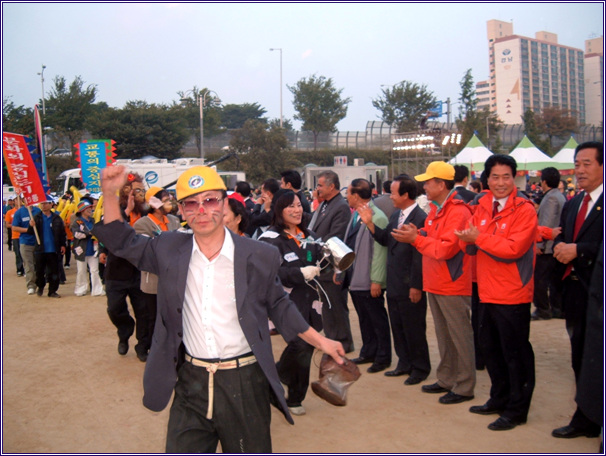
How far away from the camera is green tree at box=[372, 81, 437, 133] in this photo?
59719 millimetres

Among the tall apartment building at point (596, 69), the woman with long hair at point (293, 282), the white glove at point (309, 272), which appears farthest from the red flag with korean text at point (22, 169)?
the tall apartment building at point (596, 69)

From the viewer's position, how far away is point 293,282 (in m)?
5.16

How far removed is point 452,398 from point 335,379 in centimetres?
262

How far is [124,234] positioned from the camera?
3008 millimetres

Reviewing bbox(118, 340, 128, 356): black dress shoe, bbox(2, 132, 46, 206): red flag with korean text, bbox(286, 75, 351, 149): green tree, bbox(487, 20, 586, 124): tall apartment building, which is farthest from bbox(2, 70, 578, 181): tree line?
bbox(487, 20, 586, 124): tall apartment building

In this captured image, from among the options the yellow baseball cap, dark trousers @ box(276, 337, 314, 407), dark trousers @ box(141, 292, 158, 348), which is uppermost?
the yellow baseball cap

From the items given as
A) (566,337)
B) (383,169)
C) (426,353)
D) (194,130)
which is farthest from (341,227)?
(194,130)

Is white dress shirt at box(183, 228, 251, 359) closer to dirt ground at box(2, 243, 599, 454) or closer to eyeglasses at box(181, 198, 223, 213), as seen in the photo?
eyeglasses at box(181, 198, 223, 213)

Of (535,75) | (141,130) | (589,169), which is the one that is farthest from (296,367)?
→ (535,75)

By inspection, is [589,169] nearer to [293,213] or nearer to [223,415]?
[293,213]

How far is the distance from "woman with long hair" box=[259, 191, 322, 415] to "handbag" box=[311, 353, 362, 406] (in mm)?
1756

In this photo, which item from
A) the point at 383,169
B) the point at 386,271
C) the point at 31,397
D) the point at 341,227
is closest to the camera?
the point at 31,397

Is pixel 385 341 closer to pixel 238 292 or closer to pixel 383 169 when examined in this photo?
pixel 238 292

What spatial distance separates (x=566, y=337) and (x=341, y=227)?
11.0 ft
